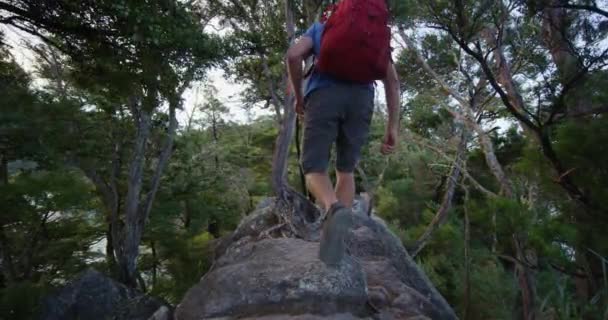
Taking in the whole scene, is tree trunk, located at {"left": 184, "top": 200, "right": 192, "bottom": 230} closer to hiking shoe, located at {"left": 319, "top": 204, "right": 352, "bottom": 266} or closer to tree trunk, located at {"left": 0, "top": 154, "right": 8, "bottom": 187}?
tree trunk, located at {"left": 0, "top": 154, "right": 8, "bottom": 187}

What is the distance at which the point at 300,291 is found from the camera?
2711 mm

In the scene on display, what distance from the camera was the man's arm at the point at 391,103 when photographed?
264 cm

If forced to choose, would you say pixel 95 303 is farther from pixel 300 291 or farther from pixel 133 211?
pixel 300 291

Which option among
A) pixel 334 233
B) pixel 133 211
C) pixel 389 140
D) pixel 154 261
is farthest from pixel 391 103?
pixel 154 261

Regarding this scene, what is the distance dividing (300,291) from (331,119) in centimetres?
113

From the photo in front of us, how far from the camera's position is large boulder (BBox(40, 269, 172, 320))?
23.7 ft

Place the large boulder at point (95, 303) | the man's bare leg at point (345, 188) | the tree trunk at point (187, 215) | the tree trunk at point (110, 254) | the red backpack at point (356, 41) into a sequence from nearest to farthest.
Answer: the red backpack at point (356, 41) < the man's bare leg at point (345, 188) < the large boulder at point (95, 303) < the tree trunk at point (110, 254) < the tree trunk at point (187, 215)

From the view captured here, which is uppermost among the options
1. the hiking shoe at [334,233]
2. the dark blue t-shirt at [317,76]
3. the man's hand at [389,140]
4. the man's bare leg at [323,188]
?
the dark blue t-shirt at [317,76]

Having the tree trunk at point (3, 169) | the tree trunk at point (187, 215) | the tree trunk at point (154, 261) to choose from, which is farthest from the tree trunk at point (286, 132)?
the tree trunk at point (154, 261)

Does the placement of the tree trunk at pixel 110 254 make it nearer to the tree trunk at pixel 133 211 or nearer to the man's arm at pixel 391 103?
the tree trunk at pixel 133 211

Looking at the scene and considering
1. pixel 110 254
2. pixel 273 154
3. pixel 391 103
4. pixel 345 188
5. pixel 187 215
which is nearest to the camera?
pixel 391 103

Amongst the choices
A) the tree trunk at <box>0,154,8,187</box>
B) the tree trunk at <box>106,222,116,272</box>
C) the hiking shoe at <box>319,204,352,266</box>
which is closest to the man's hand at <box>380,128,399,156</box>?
the hiking shoe at <box>319,204,352,266</box>

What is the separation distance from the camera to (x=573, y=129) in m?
2.55

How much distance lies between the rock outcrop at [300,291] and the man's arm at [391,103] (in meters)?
0.87
